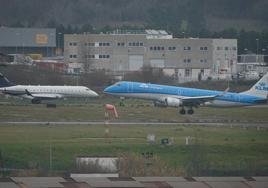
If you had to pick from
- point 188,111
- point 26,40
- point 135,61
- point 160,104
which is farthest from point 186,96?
point 26,40

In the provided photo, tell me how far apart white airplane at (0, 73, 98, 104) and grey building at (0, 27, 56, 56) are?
58.4 meters

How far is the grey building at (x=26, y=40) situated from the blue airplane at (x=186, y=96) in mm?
70357

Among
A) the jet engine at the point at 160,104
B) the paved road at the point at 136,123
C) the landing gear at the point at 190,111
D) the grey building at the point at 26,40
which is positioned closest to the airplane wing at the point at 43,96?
the jet engine at the point at 160,104

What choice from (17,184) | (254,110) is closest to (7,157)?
(17,184)

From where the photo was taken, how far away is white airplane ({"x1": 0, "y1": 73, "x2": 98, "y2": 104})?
8988 cm

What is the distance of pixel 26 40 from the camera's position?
6048 inches

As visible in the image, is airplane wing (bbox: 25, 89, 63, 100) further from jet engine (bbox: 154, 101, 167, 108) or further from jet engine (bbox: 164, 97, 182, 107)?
jet engine (bbox: 164, 97, 182, 107)

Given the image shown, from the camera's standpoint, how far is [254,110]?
83.3 meters

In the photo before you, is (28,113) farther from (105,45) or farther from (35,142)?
(105,45)

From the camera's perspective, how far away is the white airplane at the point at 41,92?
3538 inches

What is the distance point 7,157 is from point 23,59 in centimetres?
7819

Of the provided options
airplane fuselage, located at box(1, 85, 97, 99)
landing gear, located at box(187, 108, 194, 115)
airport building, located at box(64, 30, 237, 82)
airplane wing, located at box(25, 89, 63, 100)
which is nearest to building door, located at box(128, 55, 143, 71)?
airport building, located at box(64, 30, 237, 82)

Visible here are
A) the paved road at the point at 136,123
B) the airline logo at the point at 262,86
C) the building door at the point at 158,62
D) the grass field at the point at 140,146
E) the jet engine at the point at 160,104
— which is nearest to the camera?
the grass field at the point at 140,146

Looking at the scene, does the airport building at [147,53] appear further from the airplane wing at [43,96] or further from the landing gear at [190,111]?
the landing gear at [190,111]
